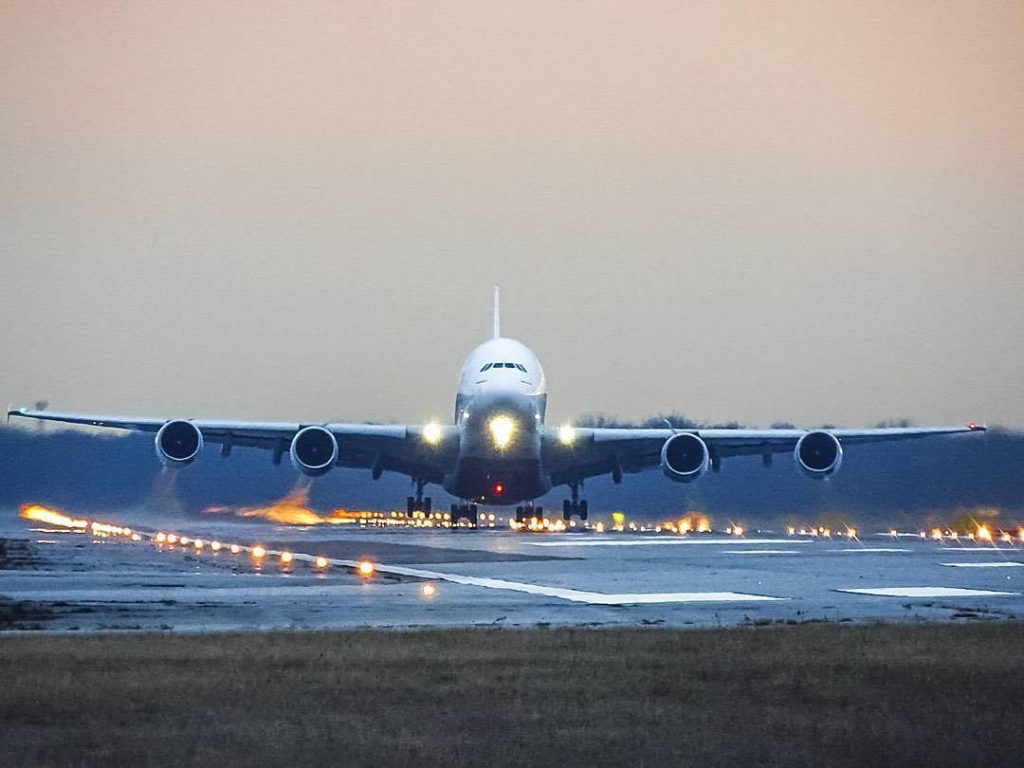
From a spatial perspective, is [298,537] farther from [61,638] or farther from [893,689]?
[893,689]

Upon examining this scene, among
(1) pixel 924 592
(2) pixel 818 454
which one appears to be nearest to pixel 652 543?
(2) pixel 818 454

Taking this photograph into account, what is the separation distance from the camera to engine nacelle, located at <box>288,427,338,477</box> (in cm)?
5578

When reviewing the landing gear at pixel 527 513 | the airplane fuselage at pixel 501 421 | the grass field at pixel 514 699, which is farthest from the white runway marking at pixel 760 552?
the landing gear at pixel 527 513

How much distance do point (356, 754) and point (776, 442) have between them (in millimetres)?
52481

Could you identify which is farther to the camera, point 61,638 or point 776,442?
point 776,442

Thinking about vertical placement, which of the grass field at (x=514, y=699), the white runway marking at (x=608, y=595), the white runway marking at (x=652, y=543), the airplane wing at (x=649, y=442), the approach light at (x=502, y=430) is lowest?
the grass field at (x=514, y=699)

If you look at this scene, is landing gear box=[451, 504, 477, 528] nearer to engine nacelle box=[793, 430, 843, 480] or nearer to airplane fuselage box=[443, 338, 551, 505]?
airplane fuselage box=[443, 338, 551, 505]

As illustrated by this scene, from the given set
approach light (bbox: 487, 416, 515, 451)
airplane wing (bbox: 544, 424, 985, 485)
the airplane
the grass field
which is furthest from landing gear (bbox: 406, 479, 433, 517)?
the grass field

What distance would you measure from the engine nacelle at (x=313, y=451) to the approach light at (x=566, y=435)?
791cm

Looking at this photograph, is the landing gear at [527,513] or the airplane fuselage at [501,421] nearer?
the airplane fuselage at [501,421]

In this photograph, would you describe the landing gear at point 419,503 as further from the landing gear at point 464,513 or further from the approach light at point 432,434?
the approach light at point 432,434

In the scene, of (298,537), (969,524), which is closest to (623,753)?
(298,537)

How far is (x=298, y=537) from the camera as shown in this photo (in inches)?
1762

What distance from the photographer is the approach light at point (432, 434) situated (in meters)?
58.2
